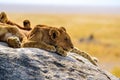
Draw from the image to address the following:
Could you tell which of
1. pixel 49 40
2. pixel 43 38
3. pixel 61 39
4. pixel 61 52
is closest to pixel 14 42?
pixel 43 38

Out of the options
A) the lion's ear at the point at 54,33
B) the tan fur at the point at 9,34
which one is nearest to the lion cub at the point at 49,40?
the lion's ear at the point at 54,33

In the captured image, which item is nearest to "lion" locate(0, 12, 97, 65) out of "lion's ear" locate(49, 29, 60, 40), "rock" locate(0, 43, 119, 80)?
"lion's ear" locate(49, 29, 60, 40)

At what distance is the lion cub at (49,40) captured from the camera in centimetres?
→ 1153

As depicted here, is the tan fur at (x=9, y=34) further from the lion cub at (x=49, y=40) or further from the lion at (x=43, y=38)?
the lion cub at (x=49, y=40)

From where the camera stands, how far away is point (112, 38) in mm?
76312

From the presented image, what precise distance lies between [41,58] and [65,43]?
4.08 ft

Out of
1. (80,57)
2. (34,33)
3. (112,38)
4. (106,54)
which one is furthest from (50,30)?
(112,38)

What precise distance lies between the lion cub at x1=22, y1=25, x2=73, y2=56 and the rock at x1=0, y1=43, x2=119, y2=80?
267mm

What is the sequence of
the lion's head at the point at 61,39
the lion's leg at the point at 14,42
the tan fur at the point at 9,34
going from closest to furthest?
the lion's leg at the point at 14,42 → the tan fur at the point at 9,34 → the lion's head at the point at 61,39

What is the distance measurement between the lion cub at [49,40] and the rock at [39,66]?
0.88 feet

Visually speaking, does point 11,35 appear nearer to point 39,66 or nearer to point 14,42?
point 14,42

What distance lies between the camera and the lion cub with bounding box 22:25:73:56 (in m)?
11.5

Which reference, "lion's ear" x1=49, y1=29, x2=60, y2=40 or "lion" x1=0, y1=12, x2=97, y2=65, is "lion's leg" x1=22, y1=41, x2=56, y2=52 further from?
"lion's ear" x1=49, y1=29, x2=60, y2=40

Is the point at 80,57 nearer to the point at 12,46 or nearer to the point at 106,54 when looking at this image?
the point at 12,46
